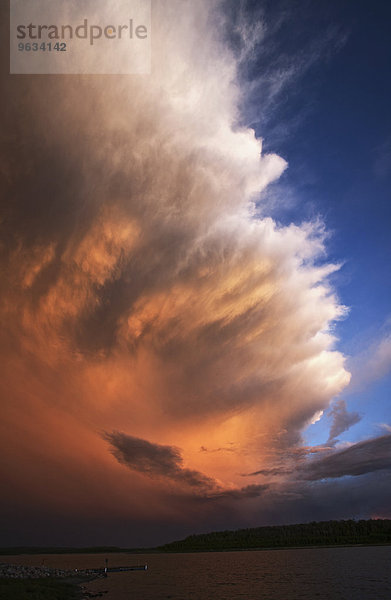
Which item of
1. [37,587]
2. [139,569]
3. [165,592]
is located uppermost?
[37,587]

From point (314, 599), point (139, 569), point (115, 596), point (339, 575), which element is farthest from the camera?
point (139, 569)

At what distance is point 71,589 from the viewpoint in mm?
74312

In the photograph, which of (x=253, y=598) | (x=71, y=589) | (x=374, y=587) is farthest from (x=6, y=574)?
(x=374, y=587)

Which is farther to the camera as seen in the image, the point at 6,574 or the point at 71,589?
the point at 6,574

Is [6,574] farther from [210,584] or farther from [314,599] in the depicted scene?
[314,599]

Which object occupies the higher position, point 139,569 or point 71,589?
point 71,589

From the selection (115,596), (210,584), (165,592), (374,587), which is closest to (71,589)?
(115,596)

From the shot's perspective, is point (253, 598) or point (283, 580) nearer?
point (253, 598)

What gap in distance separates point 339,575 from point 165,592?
44708mm

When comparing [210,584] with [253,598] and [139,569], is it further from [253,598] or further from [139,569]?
[139,569]

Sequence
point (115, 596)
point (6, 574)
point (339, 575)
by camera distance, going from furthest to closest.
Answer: point (339, 575), point (6, 574), point (115, 596)

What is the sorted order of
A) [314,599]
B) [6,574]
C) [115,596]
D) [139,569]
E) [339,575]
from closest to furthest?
[314,599], [115,596], [6,574], [339,575], [139,569]

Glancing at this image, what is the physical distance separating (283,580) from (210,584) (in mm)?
16066

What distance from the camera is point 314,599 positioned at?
197 feet
